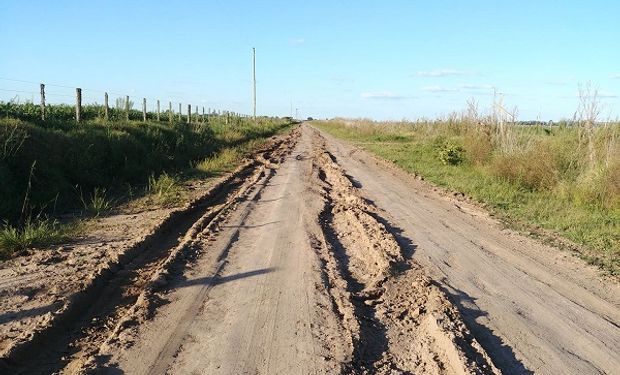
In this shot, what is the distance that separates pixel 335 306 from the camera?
197 inches

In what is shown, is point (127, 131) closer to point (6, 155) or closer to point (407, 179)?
point (6, 155)

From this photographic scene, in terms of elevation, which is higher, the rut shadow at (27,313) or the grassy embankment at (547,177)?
the grassy embankment at (547,177)

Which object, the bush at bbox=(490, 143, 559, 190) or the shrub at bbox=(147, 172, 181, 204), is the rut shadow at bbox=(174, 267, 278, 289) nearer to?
the shrub at bbox=(147, 172, 181, 204)

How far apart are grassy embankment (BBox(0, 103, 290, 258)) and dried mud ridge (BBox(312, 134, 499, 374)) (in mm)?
3869

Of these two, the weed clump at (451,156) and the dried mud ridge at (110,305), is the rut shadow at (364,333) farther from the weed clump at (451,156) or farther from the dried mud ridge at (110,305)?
the weed clump at (451,156)

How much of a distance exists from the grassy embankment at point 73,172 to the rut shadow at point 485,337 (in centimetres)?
512

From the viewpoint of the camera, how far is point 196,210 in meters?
9.55

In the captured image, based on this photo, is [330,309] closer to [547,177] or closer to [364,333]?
[364,333]

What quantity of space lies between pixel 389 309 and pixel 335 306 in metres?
0.52

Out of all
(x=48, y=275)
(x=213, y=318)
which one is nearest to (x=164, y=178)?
(x=48, y=275)

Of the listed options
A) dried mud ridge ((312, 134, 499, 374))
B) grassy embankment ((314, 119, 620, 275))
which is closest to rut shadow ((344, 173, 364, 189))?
grassy embankment ((314, 119, 620, 275))

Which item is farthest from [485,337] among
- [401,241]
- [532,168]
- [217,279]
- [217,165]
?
[217,165]

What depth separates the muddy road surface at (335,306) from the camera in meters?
4.01

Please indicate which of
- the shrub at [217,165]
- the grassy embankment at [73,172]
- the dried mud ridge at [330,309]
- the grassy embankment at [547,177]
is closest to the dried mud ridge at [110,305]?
the dried mud ridge at [330,309]
